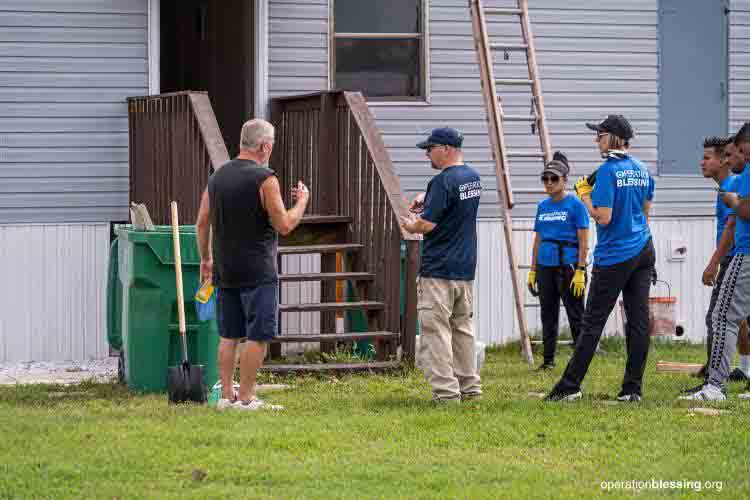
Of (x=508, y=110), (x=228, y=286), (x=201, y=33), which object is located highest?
(x=201, y=33)

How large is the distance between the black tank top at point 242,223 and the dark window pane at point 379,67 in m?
4.82

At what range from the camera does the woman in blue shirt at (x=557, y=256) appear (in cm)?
1128

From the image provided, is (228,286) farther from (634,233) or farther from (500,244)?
(500,244)

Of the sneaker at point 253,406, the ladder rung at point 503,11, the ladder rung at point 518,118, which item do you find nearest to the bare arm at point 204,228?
the sneaker at point 253,406

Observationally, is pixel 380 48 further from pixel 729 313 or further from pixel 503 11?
pixel 729 313

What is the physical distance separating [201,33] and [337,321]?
561cm

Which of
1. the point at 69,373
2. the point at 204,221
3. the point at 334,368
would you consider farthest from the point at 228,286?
the point at 69,373

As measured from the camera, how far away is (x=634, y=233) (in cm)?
894

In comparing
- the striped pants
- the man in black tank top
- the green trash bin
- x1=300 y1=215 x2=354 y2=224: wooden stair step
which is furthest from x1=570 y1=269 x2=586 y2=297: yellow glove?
the man in black tank top

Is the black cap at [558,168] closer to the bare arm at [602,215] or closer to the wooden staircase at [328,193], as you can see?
the wooden staircase at [328,193]

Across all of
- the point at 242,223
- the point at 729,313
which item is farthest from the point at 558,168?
the point at 242,223

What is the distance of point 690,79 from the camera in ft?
46.6

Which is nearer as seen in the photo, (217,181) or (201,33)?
(217,181)

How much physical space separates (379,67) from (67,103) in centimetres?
307
